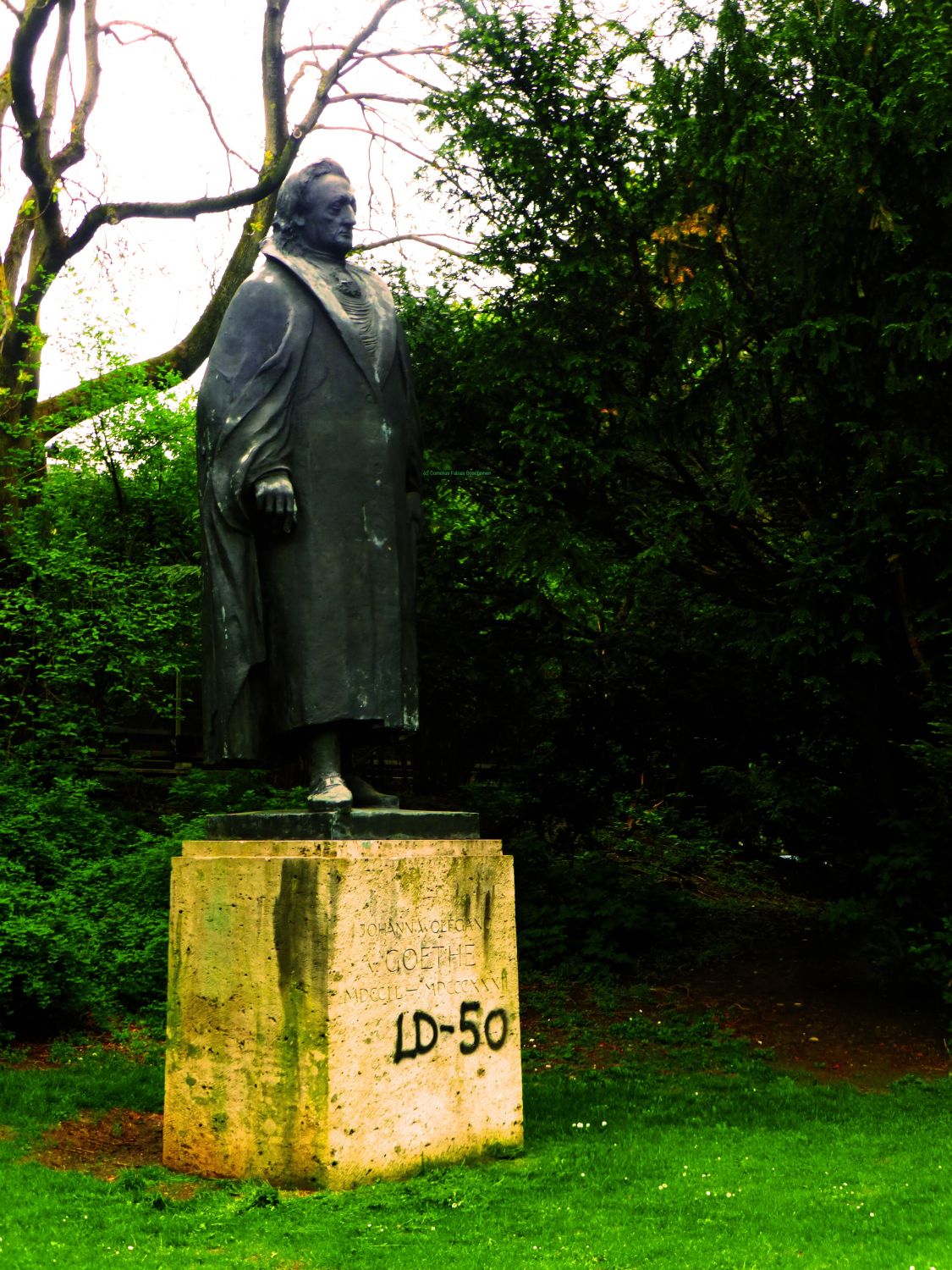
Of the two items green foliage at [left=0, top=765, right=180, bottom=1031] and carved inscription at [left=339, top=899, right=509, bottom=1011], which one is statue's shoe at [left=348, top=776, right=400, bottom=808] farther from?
green foliage at [left=0, top=765, right=180, bottom=1031]

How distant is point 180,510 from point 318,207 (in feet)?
24.2

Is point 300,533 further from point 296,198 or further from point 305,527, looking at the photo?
point 296,198

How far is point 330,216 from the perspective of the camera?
591 cm

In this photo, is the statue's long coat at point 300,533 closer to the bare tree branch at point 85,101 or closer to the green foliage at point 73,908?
the green foliage at point 73,908

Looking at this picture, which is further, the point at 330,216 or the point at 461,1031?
the point at 330,216

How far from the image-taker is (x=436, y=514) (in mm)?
10883

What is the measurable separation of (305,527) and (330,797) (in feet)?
3.45

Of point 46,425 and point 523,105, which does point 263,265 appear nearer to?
point 523,105

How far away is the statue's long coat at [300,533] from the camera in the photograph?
556cm

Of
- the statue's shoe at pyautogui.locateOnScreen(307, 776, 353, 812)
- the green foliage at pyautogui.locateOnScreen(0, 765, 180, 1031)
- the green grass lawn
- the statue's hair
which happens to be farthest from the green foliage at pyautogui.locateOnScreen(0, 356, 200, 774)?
the statue's shoe at pyautogui.locateOnScreen(307, 776, 353, 812)

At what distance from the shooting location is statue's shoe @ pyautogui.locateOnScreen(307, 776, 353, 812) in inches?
209

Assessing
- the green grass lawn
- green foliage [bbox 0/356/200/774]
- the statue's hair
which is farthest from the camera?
green foliage [bbox 0/356/200/774]

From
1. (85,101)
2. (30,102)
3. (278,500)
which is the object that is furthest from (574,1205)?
(85,101)

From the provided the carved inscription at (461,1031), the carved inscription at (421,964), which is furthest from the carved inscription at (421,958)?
the carved inscription at (461,1031)
